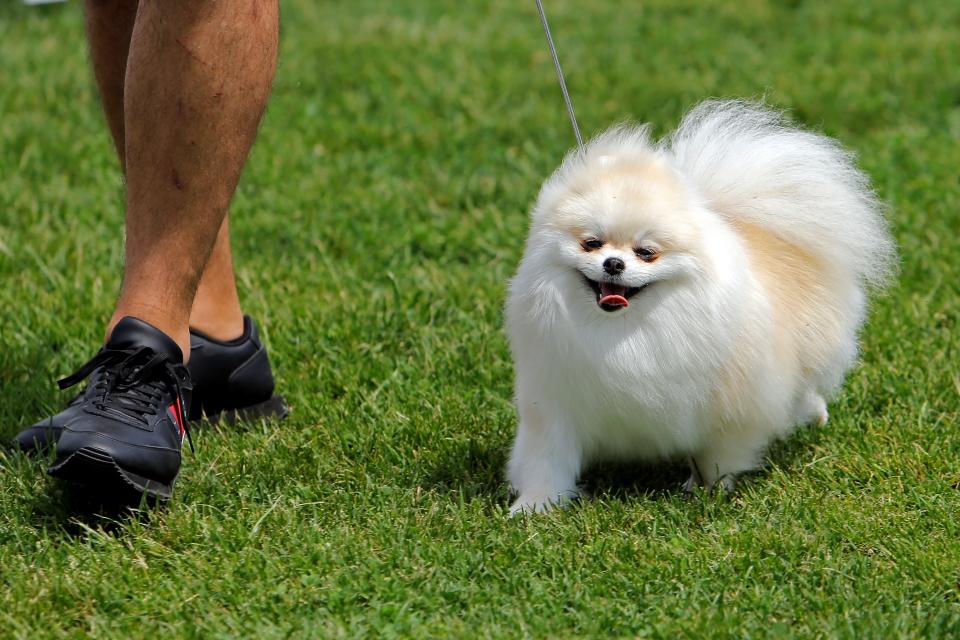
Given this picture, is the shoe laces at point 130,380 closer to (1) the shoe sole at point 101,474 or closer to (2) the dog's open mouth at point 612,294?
(1) the shoe sole at point 101,474

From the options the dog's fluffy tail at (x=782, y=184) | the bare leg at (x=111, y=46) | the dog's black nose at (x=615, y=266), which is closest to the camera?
the dog's black nose at (x=615, y=266)

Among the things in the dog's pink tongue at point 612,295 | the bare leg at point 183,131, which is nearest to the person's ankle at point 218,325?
the bare leg at point 183,131

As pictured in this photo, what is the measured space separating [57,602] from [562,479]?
1.10m

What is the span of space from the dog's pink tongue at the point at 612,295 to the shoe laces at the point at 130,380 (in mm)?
1007

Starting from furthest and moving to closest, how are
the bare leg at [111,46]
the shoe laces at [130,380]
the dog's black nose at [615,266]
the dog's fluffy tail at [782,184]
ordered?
the bare leg at [111,46] → the dog's fluffy tail at [782,184] → the shoe laces at [130,380] → the dog's black nose at [615,266]

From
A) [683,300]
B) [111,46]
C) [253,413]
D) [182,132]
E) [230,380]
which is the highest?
[111,46]

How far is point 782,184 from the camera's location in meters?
2.89

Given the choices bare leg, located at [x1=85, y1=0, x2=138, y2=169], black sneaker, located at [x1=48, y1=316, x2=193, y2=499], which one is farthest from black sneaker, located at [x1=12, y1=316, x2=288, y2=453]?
bare leg, located at [x1=85, y1=0, x2=138, y2=169]

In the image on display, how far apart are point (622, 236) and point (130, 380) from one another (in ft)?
3.75

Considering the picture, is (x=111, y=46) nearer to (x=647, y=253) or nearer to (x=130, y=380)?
(x=130, y=380)

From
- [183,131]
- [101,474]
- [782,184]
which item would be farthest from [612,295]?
[101,474]

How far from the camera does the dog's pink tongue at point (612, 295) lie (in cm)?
252

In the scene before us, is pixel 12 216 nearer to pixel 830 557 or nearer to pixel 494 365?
pixel 494 365

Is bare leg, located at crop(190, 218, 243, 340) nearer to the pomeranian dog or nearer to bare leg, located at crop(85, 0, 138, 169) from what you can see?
bare leg, located at crop(85, 0, 138, 169)
